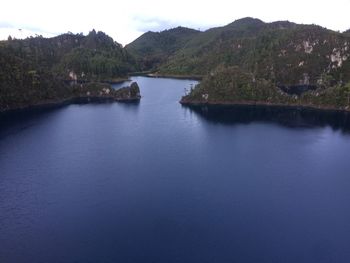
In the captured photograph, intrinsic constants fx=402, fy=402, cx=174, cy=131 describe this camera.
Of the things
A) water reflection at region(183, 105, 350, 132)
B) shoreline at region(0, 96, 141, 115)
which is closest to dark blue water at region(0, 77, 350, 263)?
water reflection at region(183, 105, 350, 132)

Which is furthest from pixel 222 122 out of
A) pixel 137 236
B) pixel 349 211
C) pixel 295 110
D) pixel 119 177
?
pixel 137 236

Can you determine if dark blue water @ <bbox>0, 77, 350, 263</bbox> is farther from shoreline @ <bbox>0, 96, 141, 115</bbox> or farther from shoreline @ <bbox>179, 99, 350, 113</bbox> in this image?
shoreline @ <bbox>179, 99, 350, 113</bbox>

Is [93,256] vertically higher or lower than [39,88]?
lower

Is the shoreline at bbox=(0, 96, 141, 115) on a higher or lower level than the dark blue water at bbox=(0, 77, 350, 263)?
higher

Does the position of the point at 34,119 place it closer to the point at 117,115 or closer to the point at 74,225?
the point at 117,115

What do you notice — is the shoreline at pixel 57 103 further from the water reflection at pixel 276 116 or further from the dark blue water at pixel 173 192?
the water reflection at pixel 276 116
